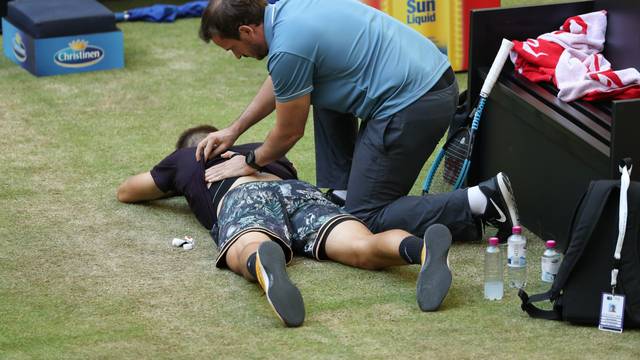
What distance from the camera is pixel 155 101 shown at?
5.14m

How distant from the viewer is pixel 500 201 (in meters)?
3.39

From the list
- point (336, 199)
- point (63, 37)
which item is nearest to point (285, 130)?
point (336, 199)

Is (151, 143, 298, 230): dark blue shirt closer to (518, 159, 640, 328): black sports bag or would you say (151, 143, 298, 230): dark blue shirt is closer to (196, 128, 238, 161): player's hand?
(196, 128, 238, 161): player's hand

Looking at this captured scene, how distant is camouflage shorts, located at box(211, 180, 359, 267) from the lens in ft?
11.0

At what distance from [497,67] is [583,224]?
1.07 m

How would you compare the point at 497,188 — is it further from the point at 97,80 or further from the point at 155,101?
the point at 97,80

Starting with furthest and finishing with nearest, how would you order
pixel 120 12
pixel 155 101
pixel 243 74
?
pixel 120 12 < pixel 243 74 < pixel 155 101

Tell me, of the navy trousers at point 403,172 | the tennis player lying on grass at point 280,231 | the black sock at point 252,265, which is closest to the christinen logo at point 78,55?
the tennis player lying on grass at point 280,231

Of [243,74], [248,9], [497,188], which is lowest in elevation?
[243,74]

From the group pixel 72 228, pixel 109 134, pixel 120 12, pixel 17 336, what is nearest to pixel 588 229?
pixel 17 336

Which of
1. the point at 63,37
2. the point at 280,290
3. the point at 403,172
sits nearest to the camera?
the point at 280,290

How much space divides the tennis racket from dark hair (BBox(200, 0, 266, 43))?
94 centimetres

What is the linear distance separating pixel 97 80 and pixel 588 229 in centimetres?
319

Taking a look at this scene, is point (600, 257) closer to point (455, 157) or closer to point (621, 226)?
point (621, 226)
